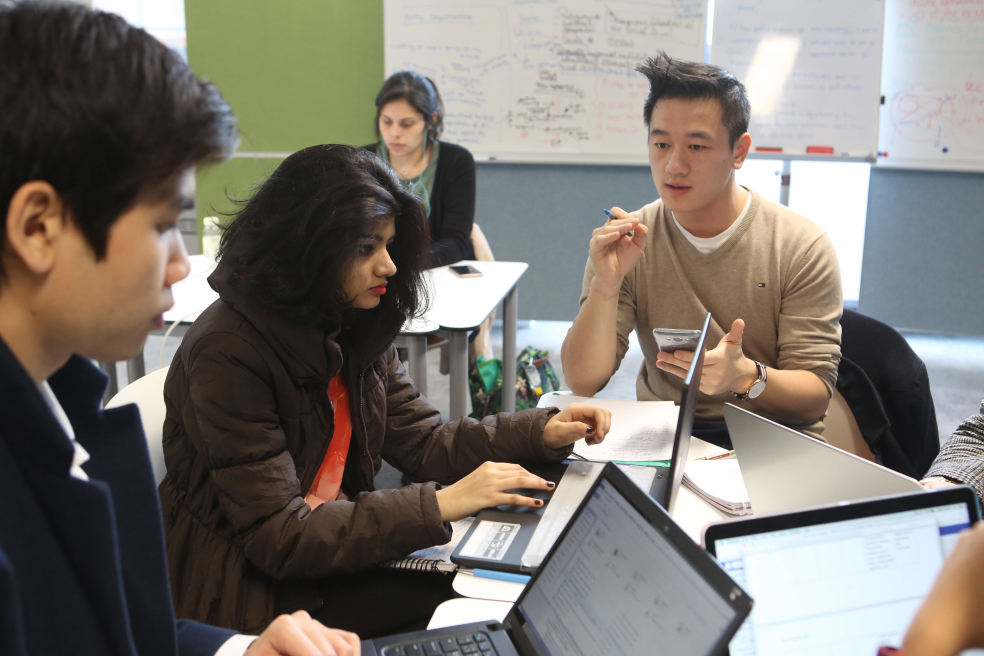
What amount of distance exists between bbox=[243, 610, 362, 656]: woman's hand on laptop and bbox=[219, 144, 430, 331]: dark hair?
555 mm

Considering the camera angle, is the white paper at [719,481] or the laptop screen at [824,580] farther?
the white paper at [719,481]

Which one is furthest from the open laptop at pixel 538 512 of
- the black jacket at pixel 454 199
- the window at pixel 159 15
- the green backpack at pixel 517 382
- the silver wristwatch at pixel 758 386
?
the window at pixel 159 15

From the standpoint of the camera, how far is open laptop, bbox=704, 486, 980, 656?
0.64 meters

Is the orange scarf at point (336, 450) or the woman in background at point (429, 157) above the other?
the woman in background at point (429, 157)

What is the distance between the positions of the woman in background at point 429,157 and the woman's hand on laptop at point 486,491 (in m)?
1.86

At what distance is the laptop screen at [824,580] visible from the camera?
0.64m

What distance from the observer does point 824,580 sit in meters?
0.64

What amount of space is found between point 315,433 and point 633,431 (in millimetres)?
617

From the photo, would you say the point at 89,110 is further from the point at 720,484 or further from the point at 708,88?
the point at 708,88

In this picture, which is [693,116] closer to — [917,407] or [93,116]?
[917,407]

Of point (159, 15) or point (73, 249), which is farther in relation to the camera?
point (159, 15)

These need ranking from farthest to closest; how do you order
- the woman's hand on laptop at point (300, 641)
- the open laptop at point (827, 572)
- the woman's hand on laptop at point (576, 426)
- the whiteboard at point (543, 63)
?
the whiteboard at point (543, 63), the woman's hand on laptop at point (576, 426), the woman's hand on laptop at point (300, 641), the open laptop at point (827, 572)

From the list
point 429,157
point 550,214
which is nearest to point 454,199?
point 429,157

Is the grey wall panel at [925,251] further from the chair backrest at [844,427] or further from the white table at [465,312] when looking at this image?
the chair backrest at [844,427]
